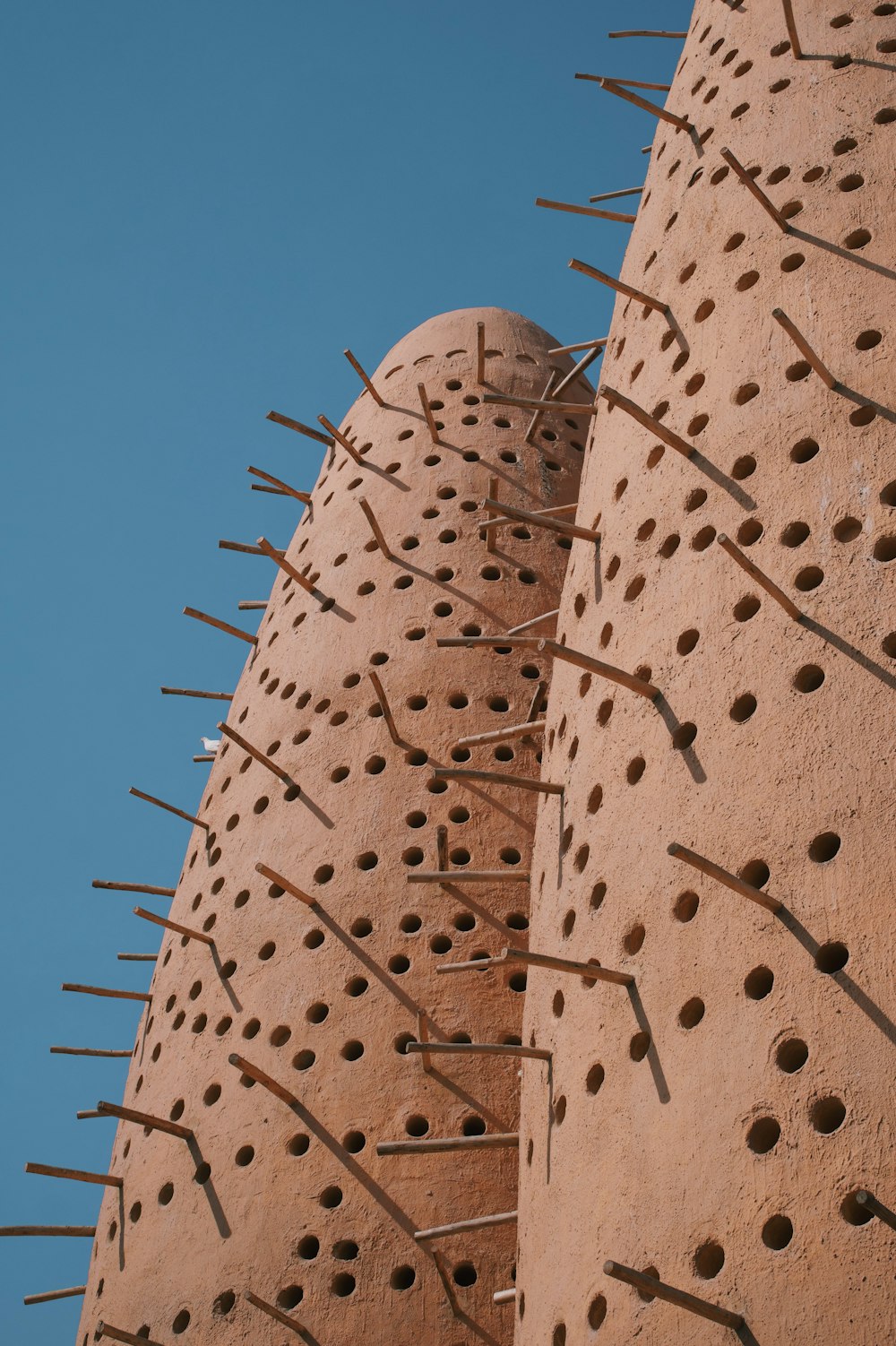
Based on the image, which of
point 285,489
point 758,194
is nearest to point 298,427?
point 285,489

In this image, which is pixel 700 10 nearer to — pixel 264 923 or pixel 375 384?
pixel 375 384

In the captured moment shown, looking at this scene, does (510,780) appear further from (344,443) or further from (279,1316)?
(344,443)

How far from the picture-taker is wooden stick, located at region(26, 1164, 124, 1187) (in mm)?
10148

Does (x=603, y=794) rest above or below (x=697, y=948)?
above

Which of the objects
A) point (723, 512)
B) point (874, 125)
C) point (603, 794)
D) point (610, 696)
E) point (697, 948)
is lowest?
point (697, 948)

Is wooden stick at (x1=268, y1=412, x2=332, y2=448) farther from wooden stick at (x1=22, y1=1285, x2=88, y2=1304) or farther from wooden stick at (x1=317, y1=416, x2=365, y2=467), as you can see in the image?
wooden stick at (x1=22, y1=1285, x2=88, y2=1304)

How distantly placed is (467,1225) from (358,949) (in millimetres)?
2363

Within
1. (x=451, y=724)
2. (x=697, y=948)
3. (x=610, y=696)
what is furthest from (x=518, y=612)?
(x=697, y=948)

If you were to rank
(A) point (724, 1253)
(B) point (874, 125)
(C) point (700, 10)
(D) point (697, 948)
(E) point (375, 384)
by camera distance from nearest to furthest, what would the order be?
(A) point (724, 1253) < (D) point (697, 948) < (B) point (874, 125) < (C) point (700, 10) < (E) point (375, 384)

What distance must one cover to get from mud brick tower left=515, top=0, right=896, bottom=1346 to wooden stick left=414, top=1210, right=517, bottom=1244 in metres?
1.16

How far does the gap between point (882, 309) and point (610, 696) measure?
2.36m

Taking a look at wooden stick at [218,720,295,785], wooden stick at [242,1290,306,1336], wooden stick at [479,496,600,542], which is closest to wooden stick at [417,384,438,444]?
wooden stick at [218,720,295,785]

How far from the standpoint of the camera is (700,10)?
11852 mm

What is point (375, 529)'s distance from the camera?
12.7m
